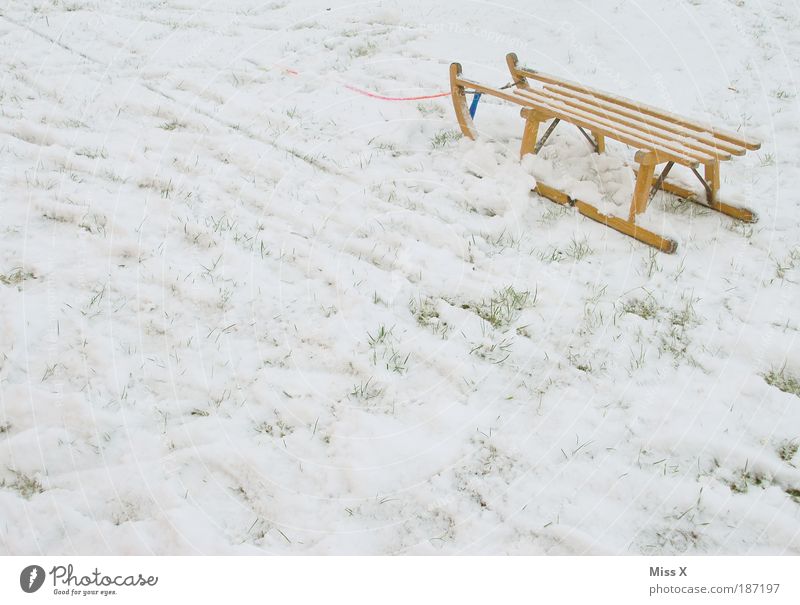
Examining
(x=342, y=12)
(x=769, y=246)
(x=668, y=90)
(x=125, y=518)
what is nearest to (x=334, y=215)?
(x=125, y=518)

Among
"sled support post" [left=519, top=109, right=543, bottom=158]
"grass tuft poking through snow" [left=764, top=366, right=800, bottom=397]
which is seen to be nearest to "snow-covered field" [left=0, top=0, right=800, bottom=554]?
"grass tuft poking through snow" [left=764, top=366, right=800, bottom=397]

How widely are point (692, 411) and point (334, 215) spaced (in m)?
2.48

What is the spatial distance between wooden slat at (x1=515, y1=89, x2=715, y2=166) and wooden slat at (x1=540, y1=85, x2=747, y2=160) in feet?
0.27

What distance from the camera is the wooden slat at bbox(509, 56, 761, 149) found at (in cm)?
427

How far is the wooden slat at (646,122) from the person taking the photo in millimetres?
4195

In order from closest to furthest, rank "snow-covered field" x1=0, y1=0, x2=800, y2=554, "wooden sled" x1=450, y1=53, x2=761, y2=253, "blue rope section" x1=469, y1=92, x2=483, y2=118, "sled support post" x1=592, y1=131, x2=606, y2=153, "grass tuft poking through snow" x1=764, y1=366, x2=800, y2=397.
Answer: "snow-covered field" x1=0, y1=0, x2=800, y2=554
"grass tuft poking through snow" x1=764, y1=366, x2=800, y2=397
"wooden sled" x1=450, y1=53, x2=761, y2=253
"sled support post" x1=592, y1=131, x2=606, y2=153
"blue rope section" x1=469, y1=92, x2=483, y2=118

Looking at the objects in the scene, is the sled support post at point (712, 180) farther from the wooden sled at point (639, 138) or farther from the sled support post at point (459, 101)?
the sled support post at point (459, 101)

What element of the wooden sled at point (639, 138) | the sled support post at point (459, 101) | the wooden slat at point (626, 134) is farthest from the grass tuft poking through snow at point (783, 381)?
the sled support post at point (459, 101)

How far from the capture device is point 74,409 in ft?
9.96

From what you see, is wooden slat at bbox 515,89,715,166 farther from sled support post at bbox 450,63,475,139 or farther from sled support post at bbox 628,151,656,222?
sled support post at bbox 450,63,475,139

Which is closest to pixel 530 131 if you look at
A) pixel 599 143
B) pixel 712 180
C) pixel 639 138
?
pixel 599 143

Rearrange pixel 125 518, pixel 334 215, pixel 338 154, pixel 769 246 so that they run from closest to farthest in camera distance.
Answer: pixel 125 518
pixel 769 246
pixel 334 215
pixel 338 154
